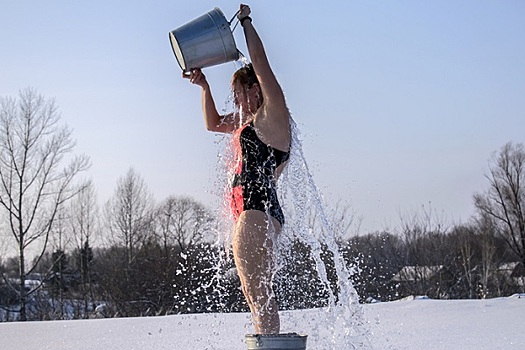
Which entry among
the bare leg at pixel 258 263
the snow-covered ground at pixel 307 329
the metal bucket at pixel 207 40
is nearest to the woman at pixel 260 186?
the bare leg at pixel 258 263

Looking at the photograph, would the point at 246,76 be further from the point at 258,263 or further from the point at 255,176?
the point at 258,263

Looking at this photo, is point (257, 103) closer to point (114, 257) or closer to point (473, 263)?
point (473, 263)

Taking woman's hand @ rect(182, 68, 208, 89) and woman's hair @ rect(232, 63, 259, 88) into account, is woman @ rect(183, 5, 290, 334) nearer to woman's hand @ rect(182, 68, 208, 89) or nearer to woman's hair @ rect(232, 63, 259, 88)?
woman's hair @ rect(232, 63, 259, 88)

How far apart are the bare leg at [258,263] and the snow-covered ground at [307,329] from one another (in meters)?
0.81

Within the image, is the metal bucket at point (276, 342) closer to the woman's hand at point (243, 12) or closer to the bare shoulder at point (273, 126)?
the bare shoulder at point (273, 126)

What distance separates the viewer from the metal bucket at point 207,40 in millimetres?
2318

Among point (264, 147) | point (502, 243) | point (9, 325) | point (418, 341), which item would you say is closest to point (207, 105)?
point (264, 147)

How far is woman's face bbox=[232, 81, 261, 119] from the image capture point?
2.33m

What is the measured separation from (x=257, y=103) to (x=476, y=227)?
2307 centimetres

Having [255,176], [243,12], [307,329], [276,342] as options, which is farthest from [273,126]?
[307,329]

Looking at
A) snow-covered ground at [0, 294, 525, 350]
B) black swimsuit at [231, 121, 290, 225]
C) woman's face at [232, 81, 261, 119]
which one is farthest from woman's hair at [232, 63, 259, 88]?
snow-covered ground at [0, 294, 525, 350]

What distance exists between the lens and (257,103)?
233 centimetres

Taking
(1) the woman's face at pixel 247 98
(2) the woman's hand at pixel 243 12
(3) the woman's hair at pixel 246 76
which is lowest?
(1) the woman's face at pixel 247 98

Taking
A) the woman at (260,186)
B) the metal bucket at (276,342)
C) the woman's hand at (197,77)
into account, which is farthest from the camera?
the woman's hand at (197,77)
